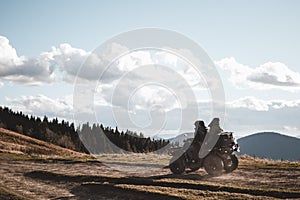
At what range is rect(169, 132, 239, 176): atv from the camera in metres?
27.1

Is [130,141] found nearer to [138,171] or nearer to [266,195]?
[138,171]

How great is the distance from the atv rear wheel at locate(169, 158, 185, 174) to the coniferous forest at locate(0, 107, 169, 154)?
84384 millimetres

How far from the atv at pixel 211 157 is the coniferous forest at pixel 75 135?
84578mm

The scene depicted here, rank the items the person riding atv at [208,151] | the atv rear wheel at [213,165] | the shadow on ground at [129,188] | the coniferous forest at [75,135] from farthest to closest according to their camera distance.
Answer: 1. the coniferous forest at [75,135]
2. the person riding atv at [208,151]
3. the atv rear wheel at [213,165]
4. the shadow on ground at [129,188]

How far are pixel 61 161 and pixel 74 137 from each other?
95.4 metres

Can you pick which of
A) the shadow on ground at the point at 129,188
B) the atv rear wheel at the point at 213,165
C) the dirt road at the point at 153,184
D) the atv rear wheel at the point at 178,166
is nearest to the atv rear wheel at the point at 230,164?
the dirt road at the point at 153,184

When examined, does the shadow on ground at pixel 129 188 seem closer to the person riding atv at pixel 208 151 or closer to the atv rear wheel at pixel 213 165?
the atv rear wheel at pixel 213 165

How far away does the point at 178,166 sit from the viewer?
27875mm

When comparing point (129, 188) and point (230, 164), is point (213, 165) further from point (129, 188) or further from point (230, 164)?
point (129, 188)

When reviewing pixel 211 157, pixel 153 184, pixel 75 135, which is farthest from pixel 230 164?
pixel 75 135

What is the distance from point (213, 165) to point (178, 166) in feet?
7.82

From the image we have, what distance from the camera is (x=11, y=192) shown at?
21.0m

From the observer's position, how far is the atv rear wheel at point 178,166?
1094 inches

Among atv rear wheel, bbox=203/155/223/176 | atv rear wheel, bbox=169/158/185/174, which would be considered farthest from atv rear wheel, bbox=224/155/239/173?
atv rear wheel, bbox=169/158/185/174
